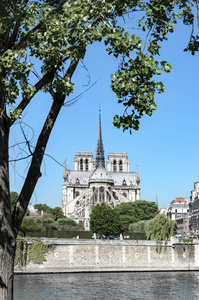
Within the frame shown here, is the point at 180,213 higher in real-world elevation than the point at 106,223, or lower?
higher

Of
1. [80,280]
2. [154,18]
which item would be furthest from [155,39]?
[80,280]

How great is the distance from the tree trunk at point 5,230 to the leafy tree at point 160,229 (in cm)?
4226

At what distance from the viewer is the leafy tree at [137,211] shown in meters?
89.1

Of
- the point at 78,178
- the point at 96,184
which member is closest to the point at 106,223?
the point at 96,184

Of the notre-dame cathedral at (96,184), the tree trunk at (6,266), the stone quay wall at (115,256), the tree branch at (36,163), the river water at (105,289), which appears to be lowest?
the river water at (105,289)

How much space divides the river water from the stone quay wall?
23.5 ft

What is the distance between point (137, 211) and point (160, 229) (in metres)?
46.0

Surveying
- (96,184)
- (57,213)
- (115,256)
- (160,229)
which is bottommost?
(115,256)

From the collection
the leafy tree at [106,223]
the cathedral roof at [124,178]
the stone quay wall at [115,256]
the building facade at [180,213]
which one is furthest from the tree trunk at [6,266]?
the cathedral roof at [124,178]

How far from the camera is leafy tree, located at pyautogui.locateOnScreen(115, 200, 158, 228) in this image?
8905 centimetres

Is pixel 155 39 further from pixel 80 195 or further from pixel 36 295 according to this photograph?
pixel 80 195

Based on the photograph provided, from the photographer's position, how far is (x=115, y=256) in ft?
142

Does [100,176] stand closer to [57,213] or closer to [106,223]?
[57,213]

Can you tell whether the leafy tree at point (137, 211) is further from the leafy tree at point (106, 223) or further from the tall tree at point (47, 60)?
the tall tree at point (47, 60)
